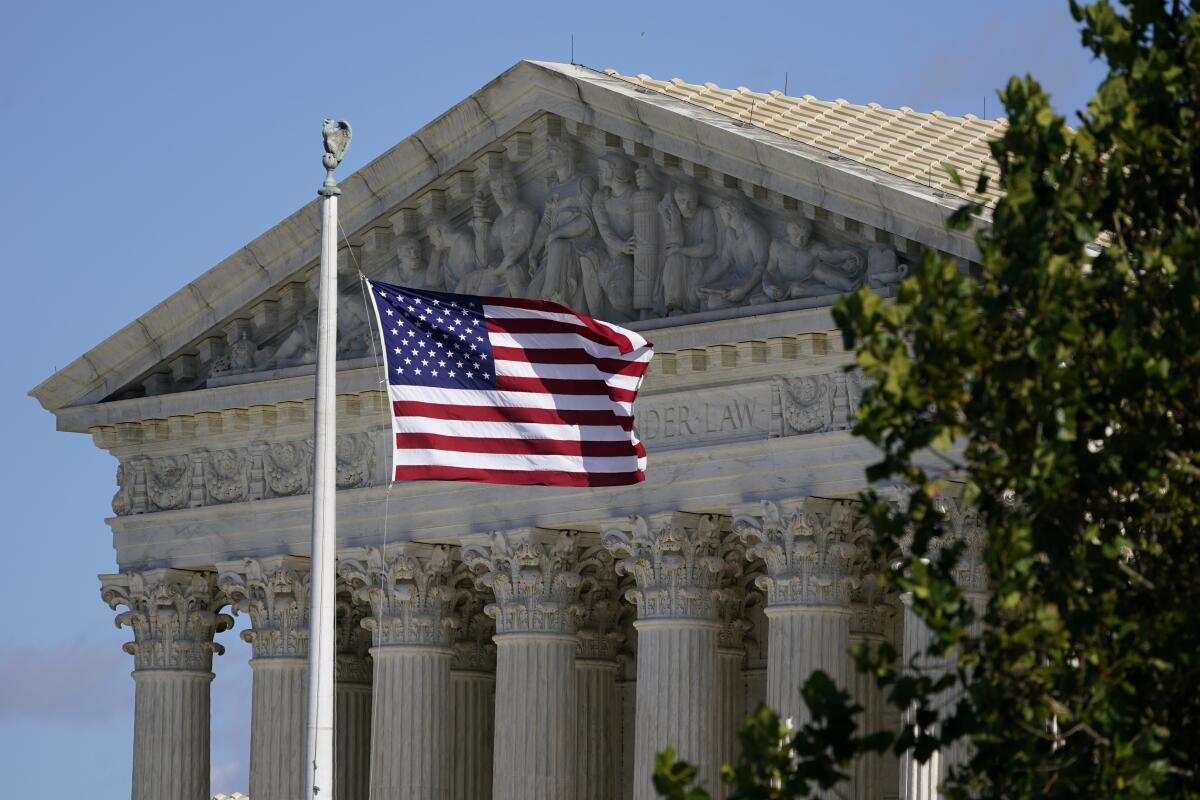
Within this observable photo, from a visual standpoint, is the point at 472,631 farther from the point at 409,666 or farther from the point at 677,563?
the point at 677,563

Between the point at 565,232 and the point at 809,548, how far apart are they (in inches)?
259

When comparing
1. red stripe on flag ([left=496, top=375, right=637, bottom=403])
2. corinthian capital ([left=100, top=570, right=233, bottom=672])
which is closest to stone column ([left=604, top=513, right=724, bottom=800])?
red stripe on flag ([left=496, top=375, right=637, bottom=403])

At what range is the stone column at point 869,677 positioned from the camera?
47469mm

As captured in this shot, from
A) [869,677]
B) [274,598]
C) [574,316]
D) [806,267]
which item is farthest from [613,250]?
[274,598]

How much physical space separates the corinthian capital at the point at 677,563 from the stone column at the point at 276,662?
7.54 meters

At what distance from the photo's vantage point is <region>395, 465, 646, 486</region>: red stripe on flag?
3650cm

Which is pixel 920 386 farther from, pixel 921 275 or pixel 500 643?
pixel 500 643

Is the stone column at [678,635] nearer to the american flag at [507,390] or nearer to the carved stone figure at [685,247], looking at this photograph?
the carved stone figure at [685,247]

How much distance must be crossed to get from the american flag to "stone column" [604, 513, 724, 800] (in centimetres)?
701

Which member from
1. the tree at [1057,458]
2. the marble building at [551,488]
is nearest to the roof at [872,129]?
the marble building at [551,488]

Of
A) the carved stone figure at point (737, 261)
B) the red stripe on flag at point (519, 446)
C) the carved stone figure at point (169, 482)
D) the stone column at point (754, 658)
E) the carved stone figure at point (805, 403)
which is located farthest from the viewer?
the carved stone figure at point (169, 482)

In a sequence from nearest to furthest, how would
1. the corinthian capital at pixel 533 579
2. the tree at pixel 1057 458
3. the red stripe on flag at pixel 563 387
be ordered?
the tree at pixel 1057 458 < the red stripe on flag at pixel 563 387 < the corinthian capital at pixel 533 579

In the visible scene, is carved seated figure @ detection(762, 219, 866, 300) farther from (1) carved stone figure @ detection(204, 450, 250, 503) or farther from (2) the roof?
(1) carved stone figure @ detection(204, 450, 250, 503)

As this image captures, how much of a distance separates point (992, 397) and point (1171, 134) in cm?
263
